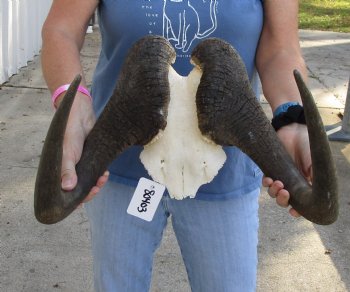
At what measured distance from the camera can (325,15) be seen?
15656mm

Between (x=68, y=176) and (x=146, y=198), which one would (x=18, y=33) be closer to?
(x=146, y=198)

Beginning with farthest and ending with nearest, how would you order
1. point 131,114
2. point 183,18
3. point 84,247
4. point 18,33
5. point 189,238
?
point 18,33, point 84,247, point 189,238, point 183,18, point 131,114

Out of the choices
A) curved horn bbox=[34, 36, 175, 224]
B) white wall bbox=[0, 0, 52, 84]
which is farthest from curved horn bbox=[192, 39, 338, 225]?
white wall bbox=[0, 0, 52, 84]

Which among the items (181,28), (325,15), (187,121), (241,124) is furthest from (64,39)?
(325,15)

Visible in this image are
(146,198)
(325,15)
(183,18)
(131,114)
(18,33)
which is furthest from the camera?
(325,15)

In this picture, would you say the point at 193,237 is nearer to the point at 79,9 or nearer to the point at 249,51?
the point at 249,51

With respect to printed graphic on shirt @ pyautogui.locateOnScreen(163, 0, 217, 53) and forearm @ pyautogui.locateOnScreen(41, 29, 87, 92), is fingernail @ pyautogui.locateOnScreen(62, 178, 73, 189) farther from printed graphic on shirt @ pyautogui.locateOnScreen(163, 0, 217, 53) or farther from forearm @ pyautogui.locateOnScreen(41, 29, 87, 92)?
printed graphic on shirt @ pyautogui.locateOnScreen(163, 0, 217, 53)

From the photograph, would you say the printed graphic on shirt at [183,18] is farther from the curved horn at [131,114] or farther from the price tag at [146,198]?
the price tag at [146,198]

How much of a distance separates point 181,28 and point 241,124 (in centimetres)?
45

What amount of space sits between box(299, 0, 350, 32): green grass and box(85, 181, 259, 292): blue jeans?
38.8ft

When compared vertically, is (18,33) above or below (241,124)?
below

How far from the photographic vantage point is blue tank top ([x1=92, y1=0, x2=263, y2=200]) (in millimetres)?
2195

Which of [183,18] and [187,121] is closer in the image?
[187,121]

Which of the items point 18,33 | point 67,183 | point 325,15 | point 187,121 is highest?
point 187,121
